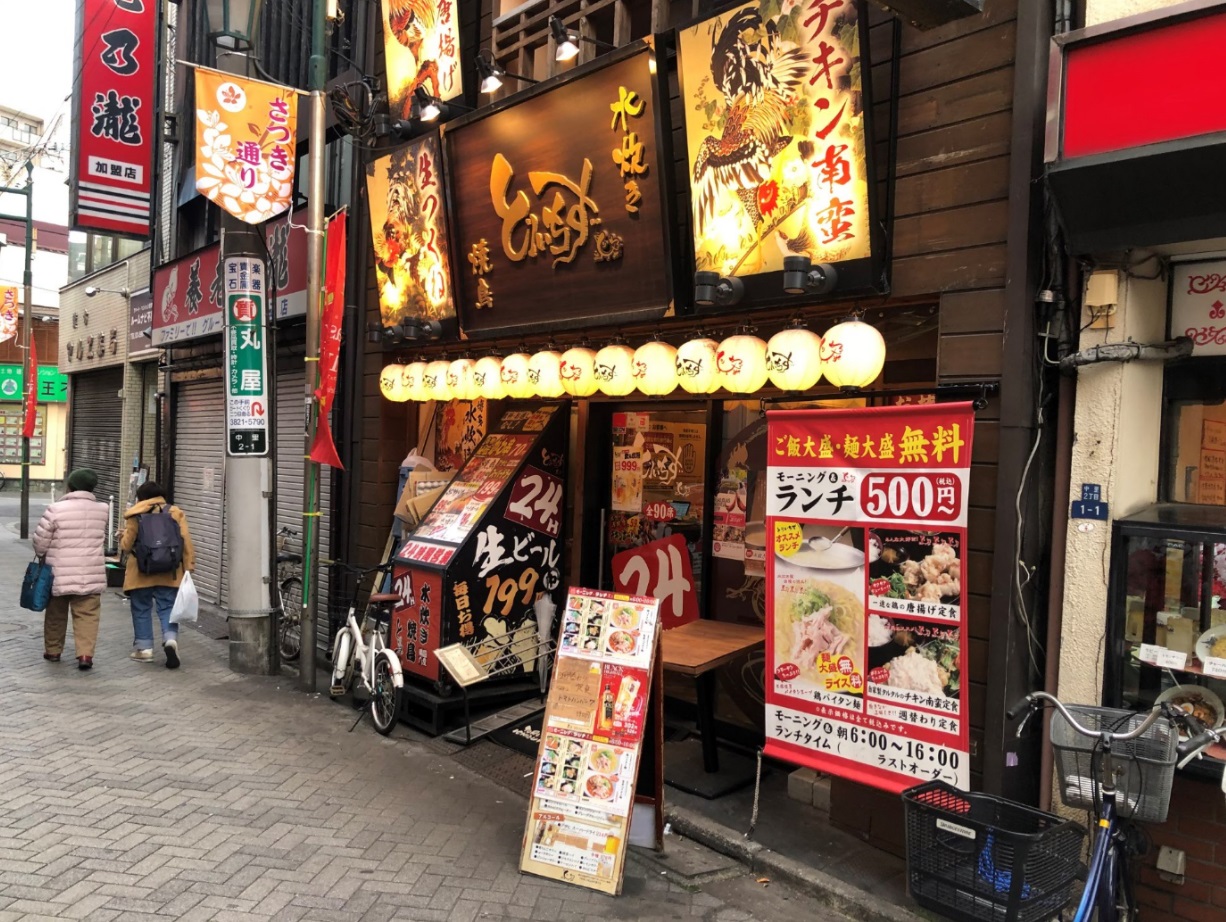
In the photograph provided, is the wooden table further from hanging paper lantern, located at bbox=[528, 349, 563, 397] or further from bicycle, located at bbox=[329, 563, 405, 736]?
bicycle, located at bbox=[329, 563, 405, 736]

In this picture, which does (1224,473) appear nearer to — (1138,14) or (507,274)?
(1138,14)

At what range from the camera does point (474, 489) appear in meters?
8.94

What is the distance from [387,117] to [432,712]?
646 cm

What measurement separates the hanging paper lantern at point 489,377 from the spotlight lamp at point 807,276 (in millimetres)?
3478

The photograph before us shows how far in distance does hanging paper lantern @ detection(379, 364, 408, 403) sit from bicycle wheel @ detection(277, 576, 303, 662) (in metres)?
2.96

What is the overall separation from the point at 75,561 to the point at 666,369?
7.20m

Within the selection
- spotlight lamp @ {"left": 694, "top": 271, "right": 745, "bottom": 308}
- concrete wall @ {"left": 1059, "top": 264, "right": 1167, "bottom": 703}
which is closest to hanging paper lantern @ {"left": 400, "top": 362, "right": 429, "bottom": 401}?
spotlight lamp @ {"left": 694, "top": 271, "right": 745, "bottom": 308}

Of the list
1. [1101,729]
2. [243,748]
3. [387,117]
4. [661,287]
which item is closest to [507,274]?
[661,287]

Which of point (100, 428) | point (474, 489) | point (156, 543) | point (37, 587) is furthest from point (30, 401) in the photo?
point (474, 489)

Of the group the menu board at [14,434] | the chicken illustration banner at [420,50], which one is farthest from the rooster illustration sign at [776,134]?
the menu board at [14,434]

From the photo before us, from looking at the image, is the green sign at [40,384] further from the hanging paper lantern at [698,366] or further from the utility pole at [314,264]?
the hanging paper lantern at [698,366]

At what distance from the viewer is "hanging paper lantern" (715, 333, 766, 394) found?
19.9 ft

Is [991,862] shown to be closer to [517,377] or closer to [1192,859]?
[1192,859]

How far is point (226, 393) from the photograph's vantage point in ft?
31.7
